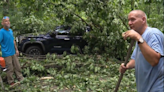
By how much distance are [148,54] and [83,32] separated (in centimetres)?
679

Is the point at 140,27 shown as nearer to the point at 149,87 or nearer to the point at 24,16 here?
the point at 149,87

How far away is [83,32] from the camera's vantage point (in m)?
8.39

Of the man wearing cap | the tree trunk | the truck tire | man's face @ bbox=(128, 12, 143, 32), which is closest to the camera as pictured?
man's face @ bbox=(128, 12, 143, 32)

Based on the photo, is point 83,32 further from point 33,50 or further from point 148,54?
point 148,54

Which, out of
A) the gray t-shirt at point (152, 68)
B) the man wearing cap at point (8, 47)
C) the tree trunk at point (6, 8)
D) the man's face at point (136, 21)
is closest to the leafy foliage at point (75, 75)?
the man wearing cap at point (8, 47)

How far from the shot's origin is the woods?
546 cm

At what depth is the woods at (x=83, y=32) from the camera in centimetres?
546

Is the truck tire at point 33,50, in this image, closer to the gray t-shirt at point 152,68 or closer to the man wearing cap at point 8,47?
the man wearing cap at point 8,47

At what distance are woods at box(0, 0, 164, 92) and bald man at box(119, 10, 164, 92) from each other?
3.17 metres

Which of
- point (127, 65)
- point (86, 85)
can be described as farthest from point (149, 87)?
point (86, 85)

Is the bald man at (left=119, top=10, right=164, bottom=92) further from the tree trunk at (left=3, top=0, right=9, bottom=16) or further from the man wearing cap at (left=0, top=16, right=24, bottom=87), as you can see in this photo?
the tree trunk at (left=3, top=0, right=9, bottom=16)

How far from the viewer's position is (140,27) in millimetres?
1915

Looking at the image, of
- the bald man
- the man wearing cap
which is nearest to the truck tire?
the man wearing cap

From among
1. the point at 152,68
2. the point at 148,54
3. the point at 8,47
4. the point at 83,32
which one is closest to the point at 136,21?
the point at 148,54
